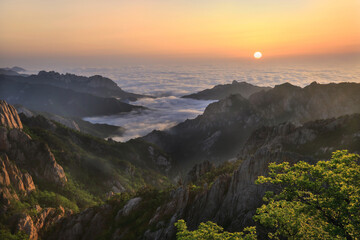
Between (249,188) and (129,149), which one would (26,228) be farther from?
(129,149)

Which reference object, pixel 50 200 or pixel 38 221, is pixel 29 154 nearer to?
pixel 50 200

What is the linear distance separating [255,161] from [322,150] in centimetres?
3993

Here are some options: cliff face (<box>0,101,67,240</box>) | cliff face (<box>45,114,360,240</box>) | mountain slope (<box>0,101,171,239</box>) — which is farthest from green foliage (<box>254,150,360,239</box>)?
cliff face (<box>0,101,67,240</box>)

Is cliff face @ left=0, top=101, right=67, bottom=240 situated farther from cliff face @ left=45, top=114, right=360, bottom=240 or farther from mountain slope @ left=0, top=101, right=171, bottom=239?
cliff face @ left=45, top=114, right=360, bottom=240

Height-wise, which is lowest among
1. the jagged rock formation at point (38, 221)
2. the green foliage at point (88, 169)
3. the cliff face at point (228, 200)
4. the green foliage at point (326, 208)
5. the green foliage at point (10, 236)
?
the green foliage at point (88, 169)

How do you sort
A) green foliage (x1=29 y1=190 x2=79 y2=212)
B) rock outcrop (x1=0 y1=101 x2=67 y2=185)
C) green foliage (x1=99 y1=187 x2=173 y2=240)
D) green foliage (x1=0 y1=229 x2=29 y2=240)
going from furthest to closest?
rock outcrop (x1=0 y1=101 x2=67 y2=185)
green foliage (x1=29 y1=190 x2=79 y2=212)
green foliage (x1=99 y1=187 x2=173 y2=240)
green foliage (x1=0 y1=229 x2=29 y2=240)

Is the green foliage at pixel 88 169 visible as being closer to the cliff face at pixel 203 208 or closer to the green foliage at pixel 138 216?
the cliff face at pixel 203 208

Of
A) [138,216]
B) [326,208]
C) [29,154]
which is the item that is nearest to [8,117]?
[29,154]

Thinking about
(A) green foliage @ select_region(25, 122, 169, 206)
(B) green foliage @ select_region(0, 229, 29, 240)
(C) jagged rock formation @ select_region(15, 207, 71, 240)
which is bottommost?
(A) green foliage @ select_region(25, 122, 169, 206)

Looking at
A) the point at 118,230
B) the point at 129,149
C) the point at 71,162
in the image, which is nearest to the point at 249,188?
the point at 118,230

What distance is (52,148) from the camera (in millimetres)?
111562

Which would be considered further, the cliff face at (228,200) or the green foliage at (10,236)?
the green foliage at (10,236)

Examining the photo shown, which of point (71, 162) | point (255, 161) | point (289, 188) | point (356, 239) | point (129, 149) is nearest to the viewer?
point (356, 239)

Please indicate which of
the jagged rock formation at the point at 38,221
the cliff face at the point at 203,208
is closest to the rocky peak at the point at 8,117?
the jagged rock formation at the point at 38,221
